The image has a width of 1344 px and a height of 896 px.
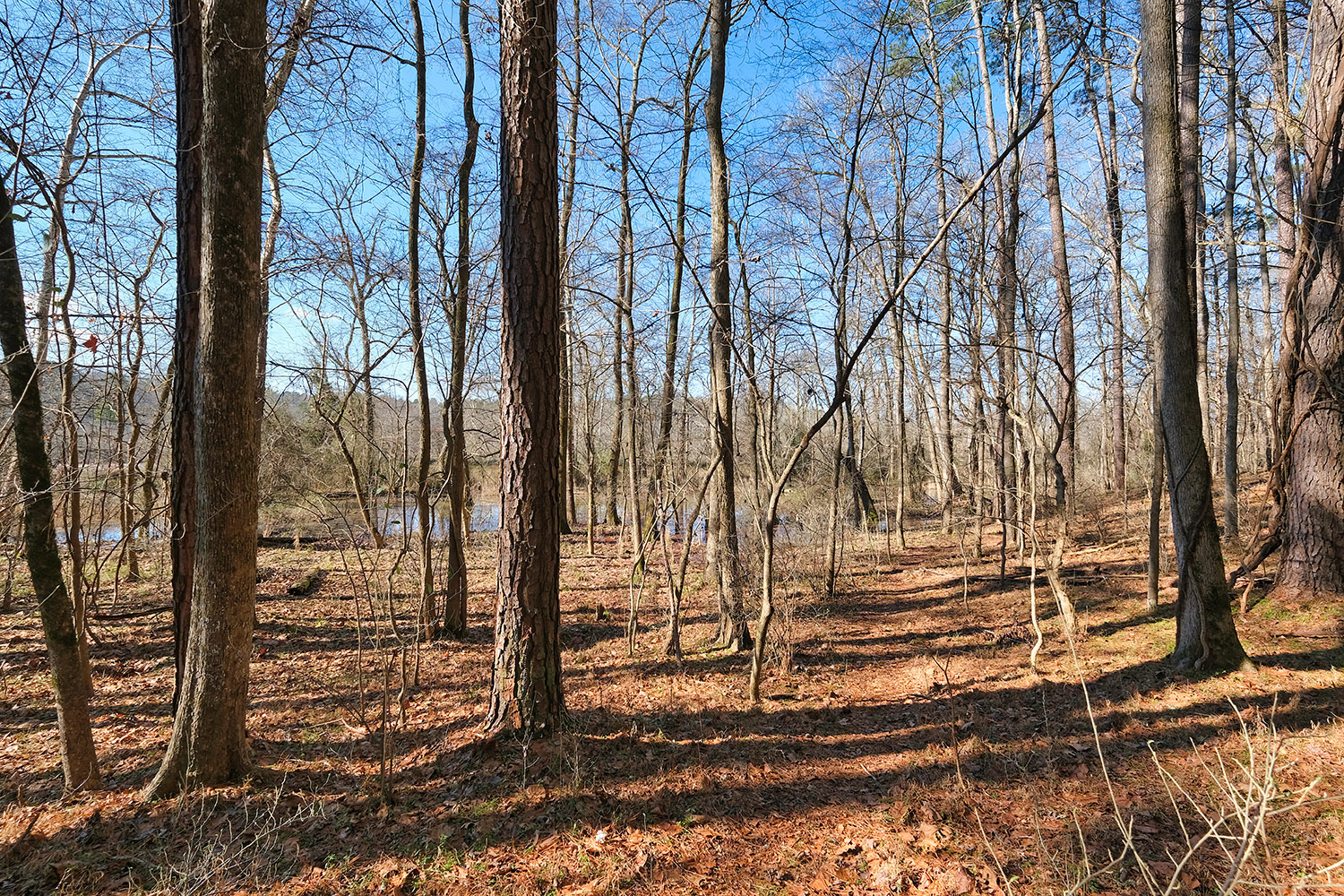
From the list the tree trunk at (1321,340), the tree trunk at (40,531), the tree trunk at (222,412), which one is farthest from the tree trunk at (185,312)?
the tree trunk at (1321,340)

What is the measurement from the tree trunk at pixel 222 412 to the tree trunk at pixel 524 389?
155 centimetres

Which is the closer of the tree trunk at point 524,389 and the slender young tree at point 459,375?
the tree trunk at point 524,389

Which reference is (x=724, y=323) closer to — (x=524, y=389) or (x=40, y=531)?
(x=524, y=389)

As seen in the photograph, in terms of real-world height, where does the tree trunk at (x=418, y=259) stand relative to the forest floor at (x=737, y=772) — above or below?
above

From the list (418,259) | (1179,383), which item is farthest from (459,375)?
(1179,383)

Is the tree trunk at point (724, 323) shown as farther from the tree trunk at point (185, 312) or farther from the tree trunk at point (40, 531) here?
the tree trunk at point (40, 531)

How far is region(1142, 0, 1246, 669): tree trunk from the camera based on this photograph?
15.3 ft

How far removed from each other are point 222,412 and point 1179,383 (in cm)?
677

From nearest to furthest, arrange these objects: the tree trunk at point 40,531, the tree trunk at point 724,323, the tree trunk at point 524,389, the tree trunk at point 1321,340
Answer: the tree trunk at point 40,531 < the tree trunk at point 524,389 < the tree trunk at point 1321,340 < the tree trunk at point 724,323

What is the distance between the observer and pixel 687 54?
25.7 feet

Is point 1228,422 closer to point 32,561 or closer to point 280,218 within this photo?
point 32,561

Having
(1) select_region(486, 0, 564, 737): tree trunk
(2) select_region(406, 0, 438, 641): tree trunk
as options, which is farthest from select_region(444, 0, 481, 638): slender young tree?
(1) select_region(486, 0, 564, 737): tree trunk

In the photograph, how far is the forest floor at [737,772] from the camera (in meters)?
3.10

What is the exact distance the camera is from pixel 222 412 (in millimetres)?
3826
